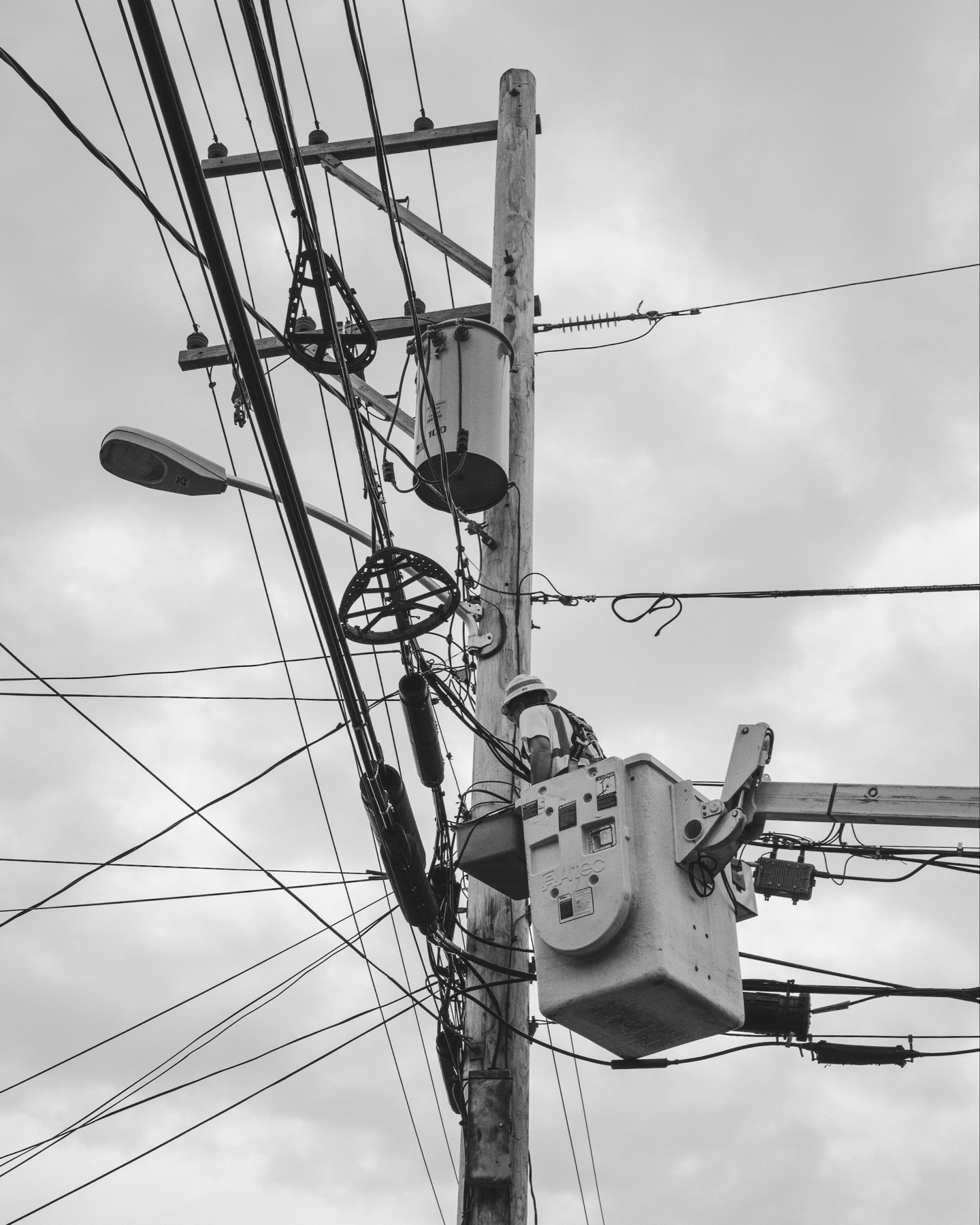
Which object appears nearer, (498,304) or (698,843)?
(698,843)

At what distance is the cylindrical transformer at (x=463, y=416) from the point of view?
600 centimetres

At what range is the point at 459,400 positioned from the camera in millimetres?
6098

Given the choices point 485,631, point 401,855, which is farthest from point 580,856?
point 485,631

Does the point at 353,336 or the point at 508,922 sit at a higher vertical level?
the point at 353,336

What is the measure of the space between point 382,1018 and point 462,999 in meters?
1.30

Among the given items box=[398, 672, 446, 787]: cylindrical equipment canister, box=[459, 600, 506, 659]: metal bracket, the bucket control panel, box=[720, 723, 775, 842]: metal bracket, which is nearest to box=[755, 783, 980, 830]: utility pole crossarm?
box=[720, 723, 775, 842]: metal bracket

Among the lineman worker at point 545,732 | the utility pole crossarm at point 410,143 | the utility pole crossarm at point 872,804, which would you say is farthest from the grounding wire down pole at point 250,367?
the utility pole crossarm at point 410,143

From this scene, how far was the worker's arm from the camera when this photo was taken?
477 centimetres

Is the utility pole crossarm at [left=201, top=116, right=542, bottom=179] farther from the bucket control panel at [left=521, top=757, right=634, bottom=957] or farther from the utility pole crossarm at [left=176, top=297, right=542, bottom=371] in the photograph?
the bucket control panel at [left=521, top=757, right=634, bottom=957]

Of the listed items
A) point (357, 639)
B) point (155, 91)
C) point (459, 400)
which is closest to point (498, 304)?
point (459, 400)

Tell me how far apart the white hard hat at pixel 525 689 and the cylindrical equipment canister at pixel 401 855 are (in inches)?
21.1

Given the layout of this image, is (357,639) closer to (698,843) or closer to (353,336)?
(353,336)

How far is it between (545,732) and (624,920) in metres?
1.01

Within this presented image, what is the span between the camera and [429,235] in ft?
24.2
